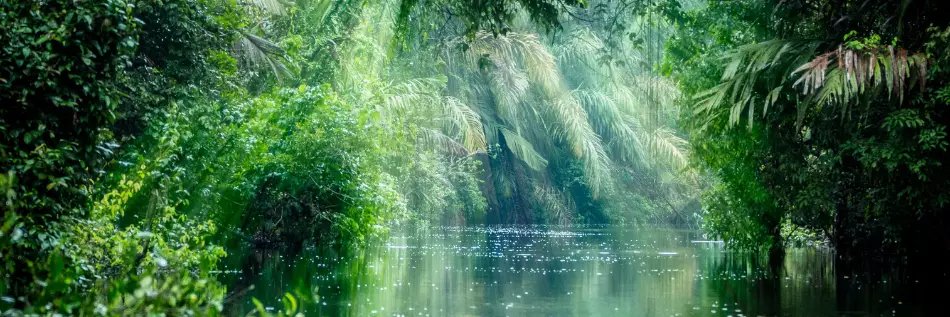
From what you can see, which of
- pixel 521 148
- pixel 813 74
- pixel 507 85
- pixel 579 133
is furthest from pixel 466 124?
pixel 813 74

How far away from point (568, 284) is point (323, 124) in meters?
8.07

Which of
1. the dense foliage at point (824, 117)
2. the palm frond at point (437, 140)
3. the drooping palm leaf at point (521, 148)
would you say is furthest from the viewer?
the drooping palm leaf at point (521, 148)

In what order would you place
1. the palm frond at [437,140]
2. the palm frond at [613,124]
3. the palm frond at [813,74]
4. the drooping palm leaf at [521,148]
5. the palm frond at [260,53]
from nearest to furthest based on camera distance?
the palm frond at [813,74]
the palm frond at [260,53]
the palm frond at [437,140]
the drooping palm leaf at [521,148]
the palm frond at [613,124]

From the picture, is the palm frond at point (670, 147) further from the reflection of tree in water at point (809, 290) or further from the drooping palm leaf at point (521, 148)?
the reflection of tree in water at point (809, 290)

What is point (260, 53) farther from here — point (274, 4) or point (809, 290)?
point (809, 290)

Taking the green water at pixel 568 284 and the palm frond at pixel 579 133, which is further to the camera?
the palm frond at pixel 579 133

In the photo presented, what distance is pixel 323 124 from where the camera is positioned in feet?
76.1

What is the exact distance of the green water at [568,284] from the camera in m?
13.4

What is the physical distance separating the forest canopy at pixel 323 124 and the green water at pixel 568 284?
3.67 ft

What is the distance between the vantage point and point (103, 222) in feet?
44.7

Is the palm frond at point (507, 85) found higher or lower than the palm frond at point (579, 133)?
higher

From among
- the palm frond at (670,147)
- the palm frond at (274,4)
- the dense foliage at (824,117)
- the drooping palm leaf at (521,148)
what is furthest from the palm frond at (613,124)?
the palm frond at (274,4)

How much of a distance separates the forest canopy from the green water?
1.12 meters

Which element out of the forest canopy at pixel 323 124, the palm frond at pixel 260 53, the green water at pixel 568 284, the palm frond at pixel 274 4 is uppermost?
the palm frond at pixel 274 4
